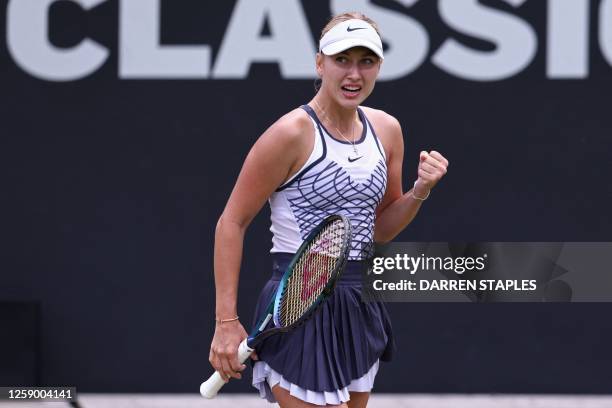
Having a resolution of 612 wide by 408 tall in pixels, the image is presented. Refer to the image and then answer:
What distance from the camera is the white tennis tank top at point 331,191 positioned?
339 cm

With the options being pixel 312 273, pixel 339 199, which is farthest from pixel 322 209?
pixel 312 273

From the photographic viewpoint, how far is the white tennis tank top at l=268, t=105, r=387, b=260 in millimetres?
3387

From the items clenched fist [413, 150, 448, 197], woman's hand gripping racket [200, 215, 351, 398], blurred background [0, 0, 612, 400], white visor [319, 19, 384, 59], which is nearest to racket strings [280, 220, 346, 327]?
woman's hand gripping racket [200, 215, 351, 398]

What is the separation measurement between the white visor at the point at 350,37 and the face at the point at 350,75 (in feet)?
0.10

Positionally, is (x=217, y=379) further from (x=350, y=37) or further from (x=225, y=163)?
(x=225, y=163)

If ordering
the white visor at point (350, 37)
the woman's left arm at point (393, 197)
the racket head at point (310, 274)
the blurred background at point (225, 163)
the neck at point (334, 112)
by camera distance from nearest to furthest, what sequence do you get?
the racket head at point (310, 274) → the white visor at point (350, 37) → the neck at point (334, 112) → the woman's left arm at point (393, 197) → the blurred background at point (225, 163)

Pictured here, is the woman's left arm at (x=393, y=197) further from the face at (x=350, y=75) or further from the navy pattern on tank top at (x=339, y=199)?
the face at (x=350, y=75)

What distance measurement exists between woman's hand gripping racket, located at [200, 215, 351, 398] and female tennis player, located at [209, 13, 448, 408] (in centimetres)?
8

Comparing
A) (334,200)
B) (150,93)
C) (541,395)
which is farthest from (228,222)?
(541,395)

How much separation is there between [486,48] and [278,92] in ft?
3.32

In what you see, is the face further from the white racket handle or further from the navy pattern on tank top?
the white racket handle

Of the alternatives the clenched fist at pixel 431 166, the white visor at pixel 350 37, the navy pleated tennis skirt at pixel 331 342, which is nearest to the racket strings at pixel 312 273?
the navy pleated tennis skirt at pixel 331 342

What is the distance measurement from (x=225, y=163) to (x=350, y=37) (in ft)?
8.86

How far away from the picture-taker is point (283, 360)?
11.2 ft
